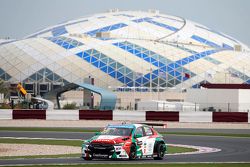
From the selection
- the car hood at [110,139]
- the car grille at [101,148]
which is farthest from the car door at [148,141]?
the car grille at [101,148]

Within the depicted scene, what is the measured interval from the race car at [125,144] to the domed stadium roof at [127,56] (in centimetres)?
8136

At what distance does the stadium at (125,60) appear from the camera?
11362 cm

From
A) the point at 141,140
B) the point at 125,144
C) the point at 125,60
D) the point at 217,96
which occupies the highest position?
the point at 125,60

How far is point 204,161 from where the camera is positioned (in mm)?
30453

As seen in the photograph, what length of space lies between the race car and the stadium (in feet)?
223

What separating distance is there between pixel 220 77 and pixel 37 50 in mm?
28429

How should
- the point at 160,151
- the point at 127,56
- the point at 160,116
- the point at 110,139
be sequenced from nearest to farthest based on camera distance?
1. the point at 110,139
2. the point at 160,151
3. the point at 160,116
4. the point at 127,56

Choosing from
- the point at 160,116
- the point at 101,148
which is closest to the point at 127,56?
the point at 160,116

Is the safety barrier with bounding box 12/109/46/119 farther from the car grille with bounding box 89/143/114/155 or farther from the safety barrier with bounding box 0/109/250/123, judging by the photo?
the car grille with bounding box 89/143/114/155

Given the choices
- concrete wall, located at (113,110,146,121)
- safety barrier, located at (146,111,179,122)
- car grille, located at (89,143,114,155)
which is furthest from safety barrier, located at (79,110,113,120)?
car grille, located at (89,143,114,155)

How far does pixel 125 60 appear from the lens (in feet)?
383

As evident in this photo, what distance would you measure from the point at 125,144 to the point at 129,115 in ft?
109

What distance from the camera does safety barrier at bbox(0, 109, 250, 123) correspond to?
61219 mm

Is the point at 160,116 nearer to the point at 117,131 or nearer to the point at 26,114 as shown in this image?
the point at 26,114
